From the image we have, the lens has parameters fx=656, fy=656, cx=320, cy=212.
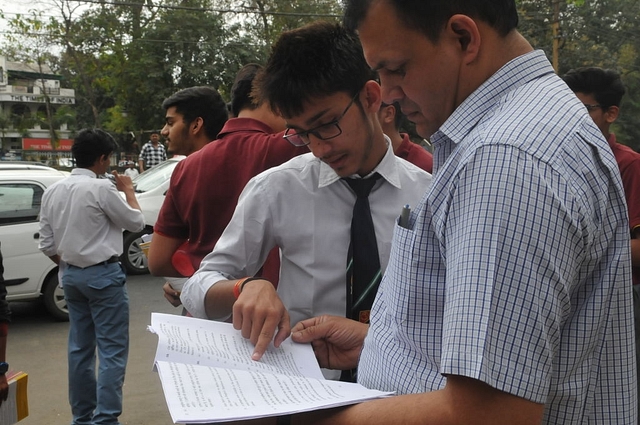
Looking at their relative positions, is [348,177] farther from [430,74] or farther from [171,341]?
[430,74]

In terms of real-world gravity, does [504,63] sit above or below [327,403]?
above

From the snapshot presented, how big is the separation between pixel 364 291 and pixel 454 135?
989mm

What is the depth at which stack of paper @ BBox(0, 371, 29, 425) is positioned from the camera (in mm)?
2758

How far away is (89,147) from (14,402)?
2594 mm

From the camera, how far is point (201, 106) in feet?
12.4

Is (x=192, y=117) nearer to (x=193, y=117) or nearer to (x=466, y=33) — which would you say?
(x=193, y=117)

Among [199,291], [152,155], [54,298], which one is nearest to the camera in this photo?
[199,291]

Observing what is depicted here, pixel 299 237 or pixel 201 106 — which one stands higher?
pixel 201 106

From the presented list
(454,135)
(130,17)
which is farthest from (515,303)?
(130,17)

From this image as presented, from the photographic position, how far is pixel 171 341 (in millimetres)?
1495

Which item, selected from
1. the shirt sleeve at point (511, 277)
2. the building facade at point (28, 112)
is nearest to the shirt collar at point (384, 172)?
the shirt sleeve at point (511, 277)

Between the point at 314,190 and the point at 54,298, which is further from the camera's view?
the point at 54,298

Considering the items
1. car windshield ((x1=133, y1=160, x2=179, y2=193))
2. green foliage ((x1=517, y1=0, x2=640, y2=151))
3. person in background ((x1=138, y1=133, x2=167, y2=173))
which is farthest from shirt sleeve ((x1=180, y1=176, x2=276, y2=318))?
green foliage ((x1=517, y1=0, x2=640, y2=151))

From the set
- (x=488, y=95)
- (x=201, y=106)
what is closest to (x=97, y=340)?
(x=201, y=106)
